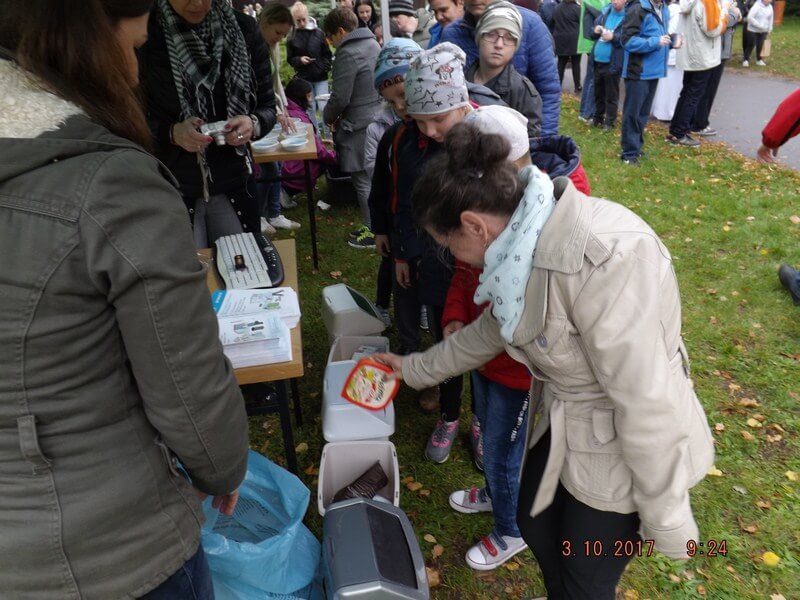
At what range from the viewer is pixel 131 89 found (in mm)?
987

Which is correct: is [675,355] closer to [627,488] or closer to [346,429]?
[627,488]

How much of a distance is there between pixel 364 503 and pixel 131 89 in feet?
4.92

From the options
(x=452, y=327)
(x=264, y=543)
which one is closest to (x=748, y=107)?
(x=452, y=327)

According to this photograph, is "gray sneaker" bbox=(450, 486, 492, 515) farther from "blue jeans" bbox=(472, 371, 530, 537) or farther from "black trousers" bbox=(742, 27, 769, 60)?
"black trousers" bbox=(742, 27, 769, 60)

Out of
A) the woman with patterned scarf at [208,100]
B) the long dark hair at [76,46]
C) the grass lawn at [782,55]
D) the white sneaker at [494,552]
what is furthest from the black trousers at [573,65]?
the long dark hair at [76,46]

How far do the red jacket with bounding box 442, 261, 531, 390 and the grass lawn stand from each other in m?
11.7

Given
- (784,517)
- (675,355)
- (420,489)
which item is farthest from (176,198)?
(784,517)

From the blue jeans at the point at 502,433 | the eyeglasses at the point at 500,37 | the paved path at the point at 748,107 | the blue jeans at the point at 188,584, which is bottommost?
the paved path at the point at 748,107

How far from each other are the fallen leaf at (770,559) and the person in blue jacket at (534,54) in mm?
2341

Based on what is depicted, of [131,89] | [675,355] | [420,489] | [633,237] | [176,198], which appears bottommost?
[420,489]

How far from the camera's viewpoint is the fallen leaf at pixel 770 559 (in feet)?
7.44

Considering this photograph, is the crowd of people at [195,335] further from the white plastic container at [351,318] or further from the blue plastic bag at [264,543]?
the white plastic container at [351,318]

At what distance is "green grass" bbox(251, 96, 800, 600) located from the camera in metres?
2.24

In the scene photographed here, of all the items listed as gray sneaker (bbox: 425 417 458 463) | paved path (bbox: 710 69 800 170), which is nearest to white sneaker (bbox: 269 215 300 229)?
gray sneaker (bbox: 425 417 458 463)
